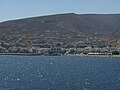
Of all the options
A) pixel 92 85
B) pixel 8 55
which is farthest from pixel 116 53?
pixel 92 85

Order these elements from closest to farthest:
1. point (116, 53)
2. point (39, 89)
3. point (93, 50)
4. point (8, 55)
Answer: point (39, 89)
point (116, 53)
point (93, 50)
point (8, 55)

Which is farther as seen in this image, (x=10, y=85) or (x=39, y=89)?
(x=10, y=85)

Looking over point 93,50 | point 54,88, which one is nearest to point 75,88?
point 54,88

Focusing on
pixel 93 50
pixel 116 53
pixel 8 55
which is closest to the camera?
pixel 116 53

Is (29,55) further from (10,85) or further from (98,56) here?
(10,85)

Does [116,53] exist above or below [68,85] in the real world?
below

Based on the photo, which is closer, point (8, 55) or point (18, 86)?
point (18, 86)

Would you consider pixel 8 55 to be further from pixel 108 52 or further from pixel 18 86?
pixel 18 86

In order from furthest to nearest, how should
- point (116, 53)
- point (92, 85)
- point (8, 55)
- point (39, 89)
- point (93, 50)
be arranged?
point (8, 55) < point (93, 50) < point (116, 53) < point (92, 85) < point (39, 89)

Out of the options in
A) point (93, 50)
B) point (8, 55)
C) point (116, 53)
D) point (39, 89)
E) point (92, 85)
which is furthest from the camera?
point (8, 55)
